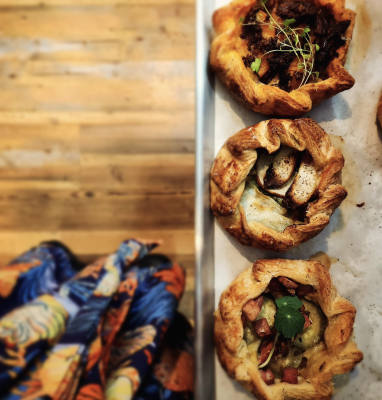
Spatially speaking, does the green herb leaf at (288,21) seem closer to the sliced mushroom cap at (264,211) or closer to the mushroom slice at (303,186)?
the mushroom slice at (303,186)

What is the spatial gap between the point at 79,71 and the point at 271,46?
1.64m

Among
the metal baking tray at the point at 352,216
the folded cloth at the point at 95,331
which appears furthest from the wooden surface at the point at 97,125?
the metal baking tray at the point at 352,216

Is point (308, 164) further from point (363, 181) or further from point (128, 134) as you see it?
point (128, 134)

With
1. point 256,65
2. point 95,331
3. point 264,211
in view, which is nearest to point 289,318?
point 264,211

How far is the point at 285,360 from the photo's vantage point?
1.74 metres

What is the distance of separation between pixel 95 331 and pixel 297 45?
1.75 meters

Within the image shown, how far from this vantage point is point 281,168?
69.6 inches

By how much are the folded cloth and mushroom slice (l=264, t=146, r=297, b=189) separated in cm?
94

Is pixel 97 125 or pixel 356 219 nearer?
pixel 356 219

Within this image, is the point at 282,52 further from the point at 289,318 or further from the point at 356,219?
the point at 289,318

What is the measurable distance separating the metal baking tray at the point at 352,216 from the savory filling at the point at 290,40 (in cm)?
19

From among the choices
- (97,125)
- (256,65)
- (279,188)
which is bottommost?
(279,188)

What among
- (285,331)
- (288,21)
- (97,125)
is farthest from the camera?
(97,125)

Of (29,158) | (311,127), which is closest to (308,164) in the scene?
(311,127)
